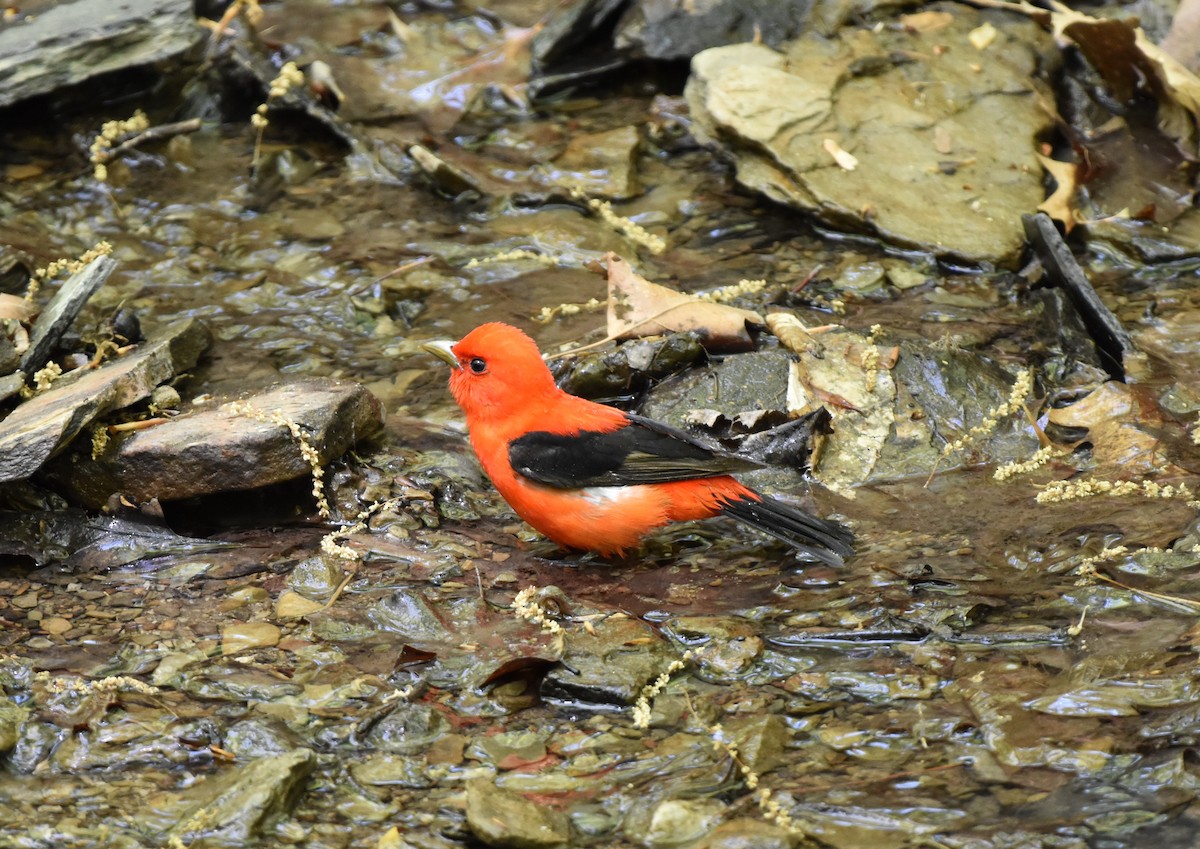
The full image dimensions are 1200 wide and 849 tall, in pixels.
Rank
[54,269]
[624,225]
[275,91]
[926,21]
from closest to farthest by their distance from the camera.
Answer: [54,269] → [624,225] → [275,91] → [926,21]

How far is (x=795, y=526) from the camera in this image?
14.6 ft

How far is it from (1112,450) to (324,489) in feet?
9.92

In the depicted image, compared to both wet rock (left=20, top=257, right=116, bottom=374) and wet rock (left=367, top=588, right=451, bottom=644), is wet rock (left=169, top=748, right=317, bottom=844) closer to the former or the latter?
wet rock (left=367, top=588, right=451, bottom=644)

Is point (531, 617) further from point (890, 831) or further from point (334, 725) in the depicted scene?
point (890, 831)

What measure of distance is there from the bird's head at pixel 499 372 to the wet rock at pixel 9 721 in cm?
200

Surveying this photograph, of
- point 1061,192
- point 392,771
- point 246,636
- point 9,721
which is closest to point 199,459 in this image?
A: point 246,636

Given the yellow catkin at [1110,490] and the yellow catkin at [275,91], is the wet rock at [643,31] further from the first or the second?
the yellow catkin at [1110,490]

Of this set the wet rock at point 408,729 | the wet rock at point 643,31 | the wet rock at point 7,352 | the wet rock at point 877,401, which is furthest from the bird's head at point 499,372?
the wet rock at point 643,31

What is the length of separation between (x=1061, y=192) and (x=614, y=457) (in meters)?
3.12

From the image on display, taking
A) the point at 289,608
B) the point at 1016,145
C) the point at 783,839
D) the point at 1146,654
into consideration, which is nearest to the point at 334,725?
the point at 289,608

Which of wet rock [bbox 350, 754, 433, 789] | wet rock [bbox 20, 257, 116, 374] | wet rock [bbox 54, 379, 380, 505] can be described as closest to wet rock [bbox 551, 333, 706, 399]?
wet rock [bbox 54, 379, 380, 505]

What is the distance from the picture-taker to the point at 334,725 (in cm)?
364

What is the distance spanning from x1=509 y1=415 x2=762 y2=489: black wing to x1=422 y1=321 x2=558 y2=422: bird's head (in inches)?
8.1

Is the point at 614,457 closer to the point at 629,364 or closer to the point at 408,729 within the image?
the point at 629,364
